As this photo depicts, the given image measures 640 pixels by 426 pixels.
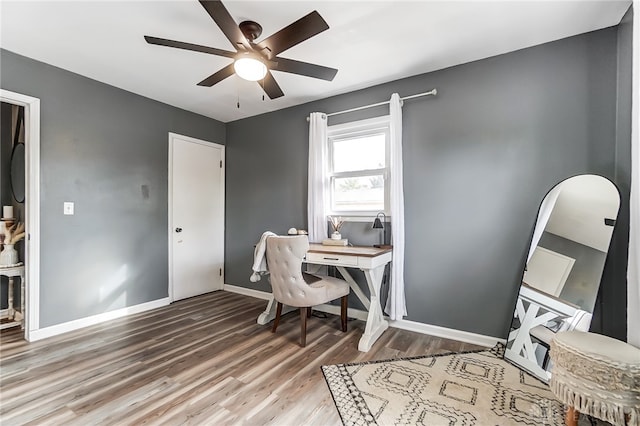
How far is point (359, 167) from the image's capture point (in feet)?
10.8

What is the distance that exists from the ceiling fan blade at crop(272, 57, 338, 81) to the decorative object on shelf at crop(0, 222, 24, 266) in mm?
3065

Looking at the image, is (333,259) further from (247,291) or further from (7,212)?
(7,212)

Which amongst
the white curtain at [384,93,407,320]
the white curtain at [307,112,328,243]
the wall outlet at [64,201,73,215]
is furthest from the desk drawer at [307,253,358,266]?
the wall outlet at [64,201,73,215]

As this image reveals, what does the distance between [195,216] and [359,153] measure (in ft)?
7.81

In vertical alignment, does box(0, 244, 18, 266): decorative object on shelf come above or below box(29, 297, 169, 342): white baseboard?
above

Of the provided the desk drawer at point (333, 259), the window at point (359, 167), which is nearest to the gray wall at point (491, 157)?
the window at point (359, 167)

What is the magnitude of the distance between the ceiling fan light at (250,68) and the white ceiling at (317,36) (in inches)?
13.2

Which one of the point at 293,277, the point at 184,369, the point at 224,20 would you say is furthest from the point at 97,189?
the point at 224,20

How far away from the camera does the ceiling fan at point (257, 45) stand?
1634 millimetres

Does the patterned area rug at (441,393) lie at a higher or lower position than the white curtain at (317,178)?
lower

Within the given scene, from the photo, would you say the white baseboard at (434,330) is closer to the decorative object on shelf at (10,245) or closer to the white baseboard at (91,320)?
the white baseboard at (91,320)

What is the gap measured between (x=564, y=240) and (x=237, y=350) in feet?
8.82

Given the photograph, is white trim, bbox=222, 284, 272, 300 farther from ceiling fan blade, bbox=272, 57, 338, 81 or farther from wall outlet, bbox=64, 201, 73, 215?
ceiling fan blade, bbox=272, 57, 338, 81

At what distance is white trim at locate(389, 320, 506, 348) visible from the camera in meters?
2.53
